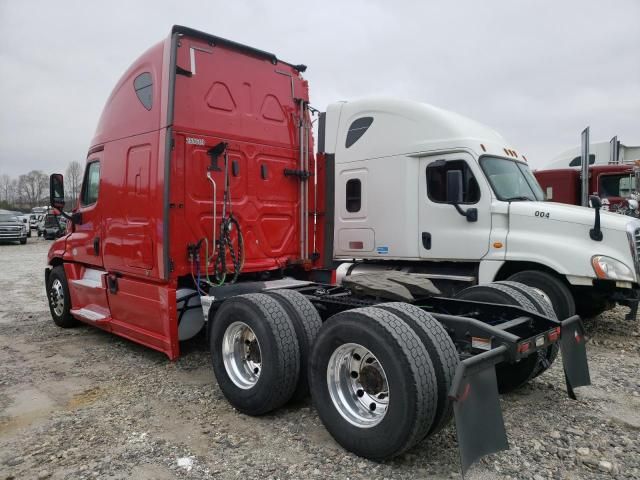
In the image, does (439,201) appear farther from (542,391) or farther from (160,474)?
(160,474)

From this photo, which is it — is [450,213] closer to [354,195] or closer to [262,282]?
[354,195]

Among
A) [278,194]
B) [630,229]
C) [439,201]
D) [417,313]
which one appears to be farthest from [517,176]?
[417,313]

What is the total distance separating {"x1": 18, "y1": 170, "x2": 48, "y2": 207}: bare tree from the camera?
7156 cm

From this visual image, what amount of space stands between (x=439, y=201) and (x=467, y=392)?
425 centimetres

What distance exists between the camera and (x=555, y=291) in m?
5.52

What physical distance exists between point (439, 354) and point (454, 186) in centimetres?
374

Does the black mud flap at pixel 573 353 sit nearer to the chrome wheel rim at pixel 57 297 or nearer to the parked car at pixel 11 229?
the chrome wheel rim at pixel 57 297

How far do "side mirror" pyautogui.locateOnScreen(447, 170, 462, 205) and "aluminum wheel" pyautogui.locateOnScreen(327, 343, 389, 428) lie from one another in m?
3.61

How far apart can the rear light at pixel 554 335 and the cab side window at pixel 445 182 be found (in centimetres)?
315

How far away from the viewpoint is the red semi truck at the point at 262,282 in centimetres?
281

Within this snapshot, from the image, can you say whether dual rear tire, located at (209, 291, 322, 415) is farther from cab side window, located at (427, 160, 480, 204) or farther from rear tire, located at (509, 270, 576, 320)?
cab side window, located at (427, 160, 480, 204)

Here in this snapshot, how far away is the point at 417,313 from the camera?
3.01 meters

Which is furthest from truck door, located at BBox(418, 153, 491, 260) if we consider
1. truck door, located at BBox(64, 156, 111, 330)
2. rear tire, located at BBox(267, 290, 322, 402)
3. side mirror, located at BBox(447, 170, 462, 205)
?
truck door, located at BBox(64, 156, 111, 330)

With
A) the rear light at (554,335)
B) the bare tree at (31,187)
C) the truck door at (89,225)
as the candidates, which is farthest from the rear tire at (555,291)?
the bare tree at (31,187)
